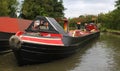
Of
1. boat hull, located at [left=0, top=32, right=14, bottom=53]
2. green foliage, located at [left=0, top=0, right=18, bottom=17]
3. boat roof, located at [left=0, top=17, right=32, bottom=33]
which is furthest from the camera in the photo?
green foliage, located at [left=0, top=0, right=18, bottom=17]

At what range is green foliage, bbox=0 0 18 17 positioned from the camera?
37562 millimetres

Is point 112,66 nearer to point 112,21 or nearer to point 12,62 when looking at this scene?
point 12,62

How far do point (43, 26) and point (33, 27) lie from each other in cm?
57

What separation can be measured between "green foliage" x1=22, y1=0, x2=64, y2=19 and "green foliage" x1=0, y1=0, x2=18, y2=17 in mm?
3503

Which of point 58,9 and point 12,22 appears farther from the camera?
point 58,9

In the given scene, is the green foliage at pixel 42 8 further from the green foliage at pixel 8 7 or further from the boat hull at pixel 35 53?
the boat hull at pixel 35 53

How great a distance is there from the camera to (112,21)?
53.6 metres

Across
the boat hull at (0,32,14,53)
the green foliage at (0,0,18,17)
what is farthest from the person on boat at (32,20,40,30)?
the green foliage at (0,0,18,17)

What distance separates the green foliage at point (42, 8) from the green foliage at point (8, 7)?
3503 mm

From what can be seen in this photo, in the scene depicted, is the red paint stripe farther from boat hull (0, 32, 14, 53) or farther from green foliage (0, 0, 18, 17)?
green foliage (0, 0, 18, 17)

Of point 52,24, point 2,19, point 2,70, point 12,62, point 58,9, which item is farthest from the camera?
point 58,9

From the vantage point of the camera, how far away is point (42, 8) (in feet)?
168

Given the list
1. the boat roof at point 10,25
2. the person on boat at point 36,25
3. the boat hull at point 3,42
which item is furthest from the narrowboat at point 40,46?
the boat roof at point 10,25

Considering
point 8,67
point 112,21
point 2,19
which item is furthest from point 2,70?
point 112,21
